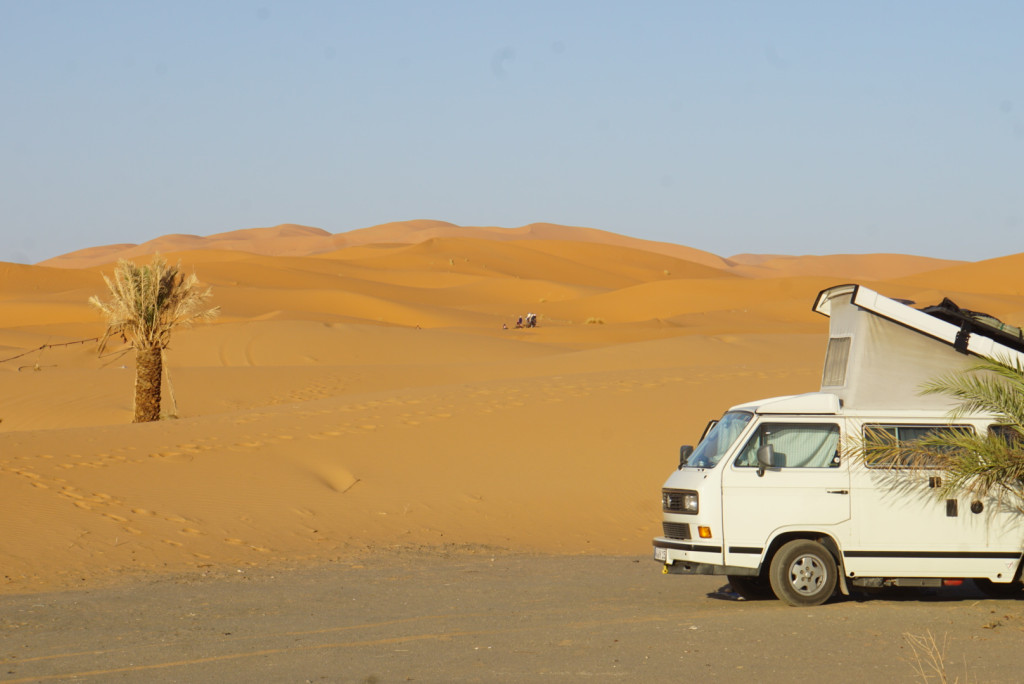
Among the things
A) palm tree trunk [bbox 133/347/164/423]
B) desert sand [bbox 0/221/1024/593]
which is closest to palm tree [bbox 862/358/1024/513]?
desert sand [bbox 0/221/1024/593]

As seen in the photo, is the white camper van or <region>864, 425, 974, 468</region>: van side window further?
the white camper van

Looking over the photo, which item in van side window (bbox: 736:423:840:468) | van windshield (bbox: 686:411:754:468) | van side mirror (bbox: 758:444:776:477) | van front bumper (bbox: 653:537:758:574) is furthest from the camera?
van windshield (bbox: 686:411:754:468)

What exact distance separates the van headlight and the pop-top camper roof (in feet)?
5.56

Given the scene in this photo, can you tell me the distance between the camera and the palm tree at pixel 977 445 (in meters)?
10.1

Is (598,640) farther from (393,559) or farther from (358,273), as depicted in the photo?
(358,273)

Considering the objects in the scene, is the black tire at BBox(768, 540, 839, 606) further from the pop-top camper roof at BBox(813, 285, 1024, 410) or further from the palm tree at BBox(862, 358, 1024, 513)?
the pop-top camper roof at BBox(813, 285, 1024, 410)

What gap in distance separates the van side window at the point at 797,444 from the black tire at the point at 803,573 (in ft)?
2.40

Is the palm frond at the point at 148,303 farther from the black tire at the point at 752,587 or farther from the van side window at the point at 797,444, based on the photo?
the van side window at the point at 797,444

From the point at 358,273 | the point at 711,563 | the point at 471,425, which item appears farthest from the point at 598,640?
the point at 358,273

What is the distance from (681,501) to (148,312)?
1517cm

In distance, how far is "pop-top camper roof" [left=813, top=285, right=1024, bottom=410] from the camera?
34.8 feet

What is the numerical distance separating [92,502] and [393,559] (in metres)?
4.44

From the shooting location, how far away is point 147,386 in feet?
76.8

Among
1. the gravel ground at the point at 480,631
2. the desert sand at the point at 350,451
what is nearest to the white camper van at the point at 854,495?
the gravel ground at the point at 480,631
